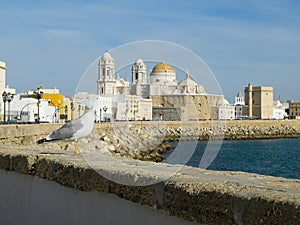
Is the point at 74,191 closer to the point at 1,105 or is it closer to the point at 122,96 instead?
the point at 122,96

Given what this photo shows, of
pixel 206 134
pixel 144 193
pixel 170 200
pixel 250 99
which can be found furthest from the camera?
pixel 250 99

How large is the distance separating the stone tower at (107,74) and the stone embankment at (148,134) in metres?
0.38

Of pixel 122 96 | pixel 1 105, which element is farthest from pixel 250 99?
pixel 122 96

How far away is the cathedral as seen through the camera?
13.3ft

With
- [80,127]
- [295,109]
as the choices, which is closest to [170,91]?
[80,127]

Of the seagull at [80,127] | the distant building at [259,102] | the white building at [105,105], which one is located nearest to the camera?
the white building at [105,105]

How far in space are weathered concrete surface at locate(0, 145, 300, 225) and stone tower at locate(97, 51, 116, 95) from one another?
1.98 feet

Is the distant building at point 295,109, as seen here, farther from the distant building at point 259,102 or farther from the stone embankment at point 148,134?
the stone embankment at point 148,134

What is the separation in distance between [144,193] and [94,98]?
66.5 inches

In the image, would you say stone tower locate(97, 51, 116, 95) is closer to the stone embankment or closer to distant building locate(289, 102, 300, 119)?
the stone embankment

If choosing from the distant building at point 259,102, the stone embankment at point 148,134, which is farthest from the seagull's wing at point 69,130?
the distant building at point 259,102

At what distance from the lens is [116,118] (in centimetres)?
529

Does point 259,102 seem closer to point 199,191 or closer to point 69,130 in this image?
point 69,130

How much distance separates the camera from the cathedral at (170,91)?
4.05m
